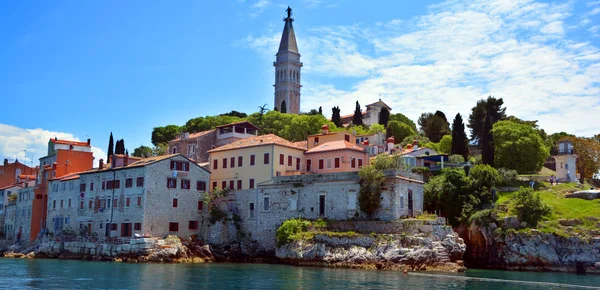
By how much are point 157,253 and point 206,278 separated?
49.9 ft

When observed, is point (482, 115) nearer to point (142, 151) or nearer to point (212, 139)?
point (212, 139)

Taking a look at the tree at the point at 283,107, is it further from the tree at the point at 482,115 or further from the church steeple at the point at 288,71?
the tree at the point at 482,115

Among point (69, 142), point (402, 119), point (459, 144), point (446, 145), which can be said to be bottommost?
point (459, 144)

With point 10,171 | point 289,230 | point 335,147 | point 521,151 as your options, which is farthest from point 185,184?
point 10,171

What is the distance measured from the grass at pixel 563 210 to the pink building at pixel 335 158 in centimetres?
1320

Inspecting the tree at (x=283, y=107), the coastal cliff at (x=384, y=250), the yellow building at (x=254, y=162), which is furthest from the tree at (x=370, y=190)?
the tree at (x=283, y=107)

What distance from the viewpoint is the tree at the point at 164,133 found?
98.6m

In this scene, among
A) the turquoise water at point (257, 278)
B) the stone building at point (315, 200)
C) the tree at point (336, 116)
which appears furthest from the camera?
the tree at point (336, 116)

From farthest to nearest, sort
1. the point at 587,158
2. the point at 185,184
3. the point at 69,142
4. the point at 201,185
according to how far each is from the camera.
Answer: the point at 69,142, the point at 587,158, the point at 201,185, the point at 185,184

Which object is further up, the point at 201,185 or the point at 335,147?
the point at 335,147

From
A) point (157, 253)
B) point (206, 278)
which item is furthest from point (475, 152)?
point (206, 278)

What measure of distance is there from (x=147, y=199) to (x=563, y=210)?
119ft

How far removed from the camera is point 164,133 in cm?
9944

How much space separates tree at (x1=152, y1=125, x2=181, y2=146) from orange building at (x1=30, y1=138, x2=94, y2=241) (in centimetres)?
2597
